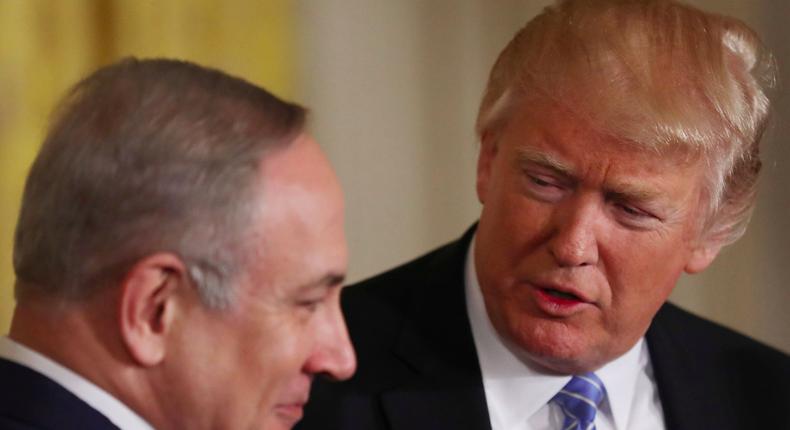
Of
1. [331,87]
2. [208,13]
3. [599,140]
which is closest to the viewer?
[599,140]

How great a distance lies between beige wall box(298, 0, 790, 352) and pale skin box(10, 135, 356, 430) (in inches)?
73.4

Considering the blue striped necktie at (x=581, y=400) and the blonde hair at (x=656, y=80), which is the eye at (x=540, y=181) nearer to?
the blonde hair at (x=656, y=80)

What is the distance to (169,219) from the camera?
130 cm

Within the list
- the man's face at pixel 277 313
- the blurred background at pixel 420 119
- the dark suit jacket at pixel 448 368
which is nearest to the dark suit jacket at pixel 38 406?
the man's face at pixel 277 313

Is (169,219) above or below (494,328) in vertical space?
above

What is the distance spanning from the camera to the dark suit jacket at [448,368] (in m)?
1.93

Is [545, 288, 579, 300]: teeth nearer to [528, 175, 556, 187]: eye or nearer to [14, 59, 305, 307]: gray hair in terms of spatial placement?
[528, 175, 556, 187]: eye

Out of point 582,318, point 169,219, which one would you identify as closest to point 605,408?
point 582,318

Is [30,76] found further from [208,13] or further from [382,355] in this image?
[382,355]

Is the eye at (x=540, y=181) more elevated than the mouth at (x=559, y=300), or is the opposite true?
the eye at (x=540, y=181)

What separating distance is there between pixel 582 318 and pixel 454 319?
217mm

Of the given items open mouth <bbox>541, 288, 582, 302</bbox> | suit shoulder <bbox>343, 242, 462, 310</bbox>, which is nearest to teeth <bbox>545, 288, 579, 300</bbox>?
open mouth <bbox>541, 288, 582, 302</bbox>

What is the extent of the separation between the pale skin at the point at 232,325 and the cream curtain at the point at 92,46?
133 centimetres

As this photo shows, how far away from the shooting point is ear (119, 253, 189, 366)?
130 cm
